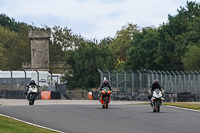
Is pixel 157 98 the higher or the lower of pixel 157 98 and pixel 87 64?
the lower

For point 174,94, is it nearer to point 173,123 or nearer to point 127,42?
point 173,123

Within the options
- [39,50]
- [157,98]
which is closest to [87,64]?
[39,50]

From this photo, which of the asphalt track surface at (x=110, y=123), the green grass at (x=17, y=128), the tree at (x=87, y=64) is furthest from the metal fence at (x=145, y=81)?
the tree at (x=87, y=64)

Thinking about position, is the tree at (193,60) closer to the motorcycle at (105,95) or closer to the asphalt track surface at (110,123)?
the motorcycle at (105,95)

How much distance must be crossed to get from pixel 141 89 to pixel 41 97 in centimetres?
911

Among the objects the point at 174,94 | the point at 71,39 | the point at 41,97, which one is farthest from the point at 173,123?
the point at 71,39

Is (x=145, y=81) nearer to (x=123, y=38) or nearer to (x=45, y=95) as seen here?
(x=45, y=95)

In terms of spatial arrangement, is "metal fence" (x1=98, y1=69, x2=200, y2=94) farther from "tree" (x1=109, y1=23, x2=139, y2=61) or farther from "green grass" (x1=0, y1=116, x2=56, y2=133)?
"tree" (x1=109, y1=23, x2=139, y2=61)

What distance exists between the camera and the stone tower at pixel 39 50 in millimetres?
118812

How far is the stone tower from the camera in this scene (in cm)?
11881

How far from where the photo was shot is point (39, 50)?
4695 inches

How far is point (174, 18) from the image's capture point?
82.7m

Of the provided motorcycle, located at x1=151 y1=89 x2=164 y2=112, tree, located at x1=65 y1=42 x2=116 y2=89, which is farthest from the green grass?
tree, located at x1=65 y1=42 x2=116 y2=89

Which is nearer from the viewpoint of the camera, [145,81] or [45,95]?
[145,81]
